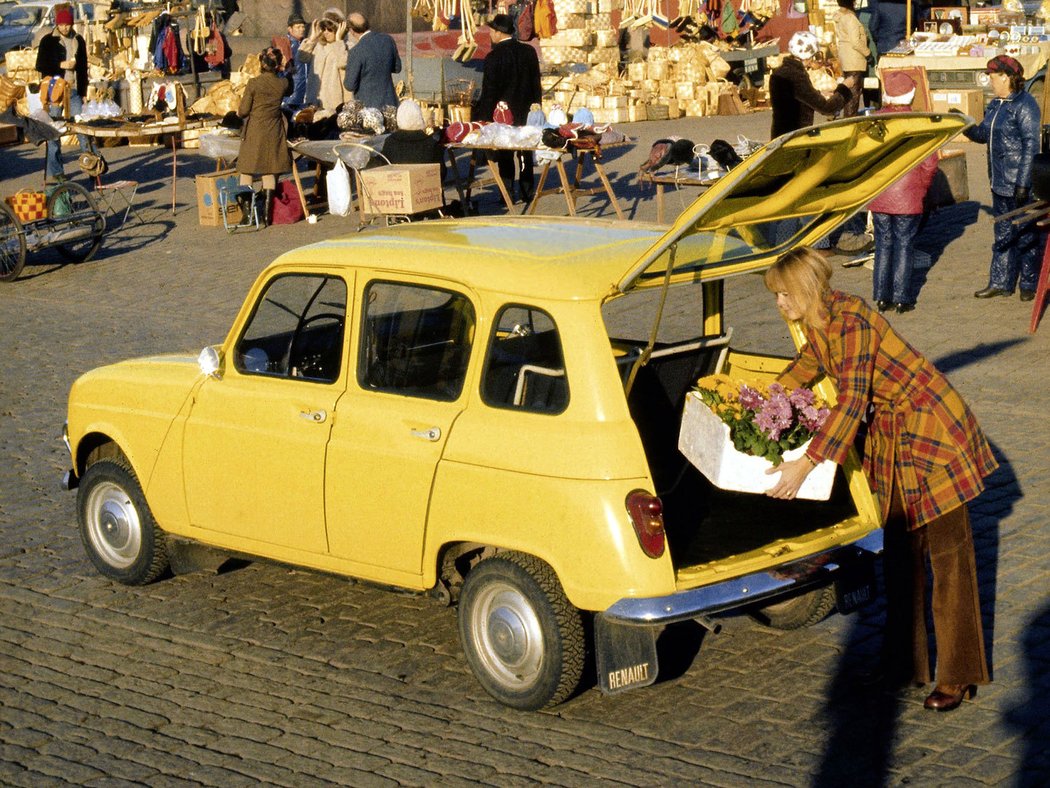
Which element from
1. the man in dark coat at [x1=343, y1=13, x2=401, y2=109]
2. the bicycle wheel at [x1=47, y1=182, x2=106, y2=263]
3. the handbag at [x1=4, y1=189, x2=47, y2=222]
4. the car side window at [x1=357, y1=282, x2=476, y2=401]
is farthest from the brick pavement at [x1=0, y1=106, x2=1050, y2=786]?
the man in dark coat at [x1=343, y1=13, x2=401, y2=109]

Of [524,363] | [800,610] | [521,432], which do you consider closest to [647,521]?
[521,432]

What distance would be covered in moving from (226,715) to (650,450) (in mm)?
1974

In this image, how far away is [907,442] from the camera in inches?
218

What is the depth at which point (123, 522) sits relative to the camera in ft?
24.1

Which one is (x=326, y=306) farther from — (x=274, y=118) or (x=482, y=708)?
(x=274, y=118)

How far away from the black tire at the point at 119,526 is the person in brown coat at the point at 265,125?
1107cm

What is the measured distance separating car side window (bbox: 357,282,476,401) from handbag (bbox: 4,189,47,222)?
11624 millimetres

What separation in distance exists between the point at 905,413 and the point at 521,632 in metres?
1.59

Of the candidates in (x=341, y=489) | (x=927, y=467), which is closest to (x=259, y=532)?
(x=341, y=489)

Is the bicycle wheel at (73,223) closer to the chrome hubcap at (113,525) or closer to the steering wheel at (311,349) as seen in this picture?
the chrome hubcap at (113,525)

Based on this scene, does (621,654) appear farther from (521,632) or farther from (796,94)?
(796,94)

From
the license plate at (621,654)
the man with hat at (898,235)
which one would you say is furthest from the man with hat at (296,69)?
the license plate at (621,654)

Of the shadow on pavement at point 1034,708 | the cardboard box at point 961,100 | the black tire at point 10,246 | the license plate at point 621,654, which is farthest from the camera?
the cardboard box at point 961,100

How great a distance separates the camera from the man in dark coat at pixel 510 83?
61.4ft
